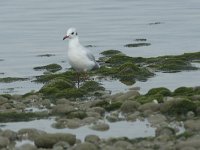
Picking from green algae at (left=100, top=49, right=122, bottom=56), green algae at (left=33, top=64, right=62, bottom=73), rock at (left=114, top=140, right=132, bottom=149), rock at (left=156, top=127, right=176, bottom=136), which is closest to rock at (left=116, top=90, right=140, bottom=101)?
rock at (left=156, top=127, right=176, bottom=136)

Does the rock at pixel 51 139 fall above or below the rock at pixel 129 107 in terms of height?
below

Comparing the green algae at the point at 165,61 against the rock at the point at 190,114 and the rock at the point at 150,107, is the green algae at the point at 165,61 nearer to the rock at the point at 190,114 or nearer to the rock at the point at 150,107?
the rock at the point at 150,107

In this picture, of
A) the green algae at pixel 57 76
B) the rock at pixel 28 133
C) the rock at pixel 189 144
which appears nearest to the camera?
the rock at pixel 189 144

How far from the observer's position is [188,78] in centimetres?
2148

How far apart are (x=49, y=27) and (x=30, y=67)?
1091 centimetres

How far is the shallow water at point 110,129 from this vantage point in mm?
14180

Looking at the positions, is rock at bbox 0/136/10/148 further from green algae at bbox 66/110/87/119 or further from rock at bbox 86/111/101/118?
rock at bbox 86/111/101/118

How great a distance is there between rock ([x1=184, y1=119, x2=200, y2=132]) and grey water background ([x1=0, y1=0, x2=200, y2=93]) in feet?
18.9

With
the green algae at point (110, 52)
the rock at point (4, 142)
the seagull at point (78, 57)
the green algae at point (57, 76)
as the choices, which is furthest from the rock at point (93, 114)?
the green algae at point (110, 52)

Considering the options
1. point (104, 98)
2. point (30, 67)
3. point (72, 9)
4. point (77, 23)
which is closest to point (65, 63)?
point (30, 67)

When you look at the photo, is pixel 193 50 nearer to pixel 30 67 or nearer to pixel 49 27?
pixel 30 67

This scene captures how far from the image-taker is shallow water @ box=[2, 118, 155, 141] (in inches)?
558

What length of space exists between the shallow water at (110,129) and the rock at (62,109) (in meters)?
0.41

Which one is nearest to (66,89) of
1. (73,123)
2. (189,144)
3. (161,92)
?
(161,92)
